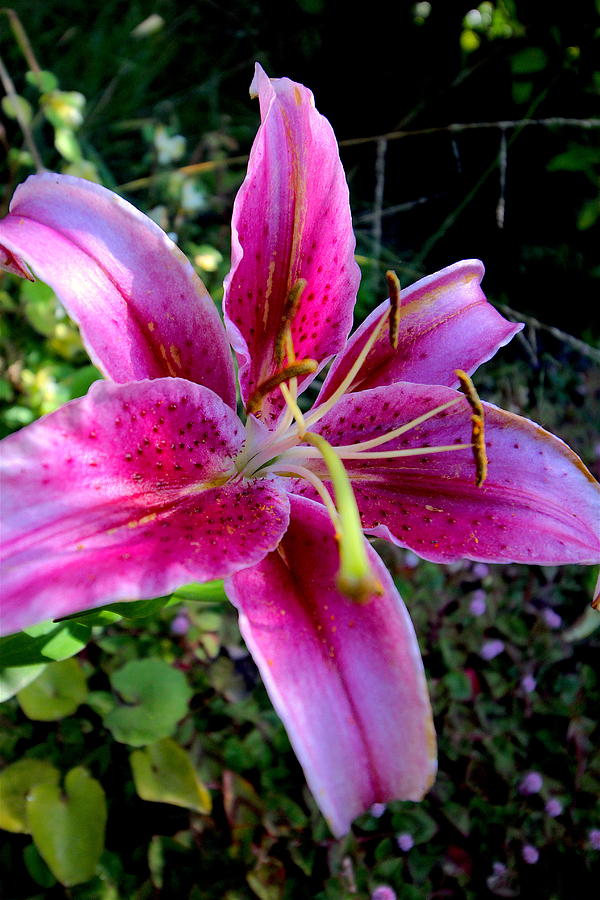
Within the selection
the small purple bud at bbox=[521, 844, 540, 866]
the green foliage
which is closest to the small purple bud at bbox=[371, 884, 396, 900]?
the green foliage

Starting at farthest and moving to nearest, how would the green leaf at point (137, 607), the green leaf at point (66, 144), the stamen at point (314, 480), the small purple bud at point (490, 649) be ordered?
1. the green leaf at point (66, 144)
2. the small purple bud at point (490, 649)
3. the green leaf at point (137, 607)
4. the stamen at point (314, 480)

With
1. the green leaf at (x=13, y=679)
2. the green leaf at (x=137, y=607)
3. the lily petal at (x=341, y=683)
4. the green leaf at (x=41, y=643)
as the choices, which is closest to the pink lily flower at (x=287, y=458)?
the lily petal at (x=341, y=683)

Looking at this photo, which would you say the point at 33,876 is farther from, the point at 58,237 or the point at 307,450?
the point at 58,237

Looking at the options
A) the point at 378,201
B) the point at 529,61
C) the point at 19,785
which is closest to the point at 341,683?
the point at 19,785

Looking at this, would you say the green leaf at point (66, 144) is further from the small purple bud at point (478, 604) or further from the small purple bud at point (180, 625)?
the small purple bud at point (478, 604)

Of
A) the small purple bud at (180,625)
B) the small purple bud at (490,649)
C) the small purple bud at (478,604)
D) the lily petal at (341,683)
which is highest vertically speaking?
the lily petal at (341,683)

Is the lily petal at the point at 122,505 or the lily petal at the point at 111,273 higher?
the lily petal at the point at 111,273

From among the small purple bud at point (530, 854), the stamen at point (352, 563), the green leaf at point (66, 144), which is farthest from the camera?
the green leaf at point (66, 144)

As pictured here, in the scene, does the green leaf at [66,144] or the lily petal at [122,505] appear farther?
the green leaf at [66,144]

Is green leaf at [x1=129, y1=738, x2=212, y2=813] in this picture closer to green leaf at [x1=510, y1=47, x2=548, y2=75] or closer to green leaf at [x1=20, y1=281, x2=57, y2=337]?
green leaf at [x1=20, y1=281, x2=57, y2=337]
